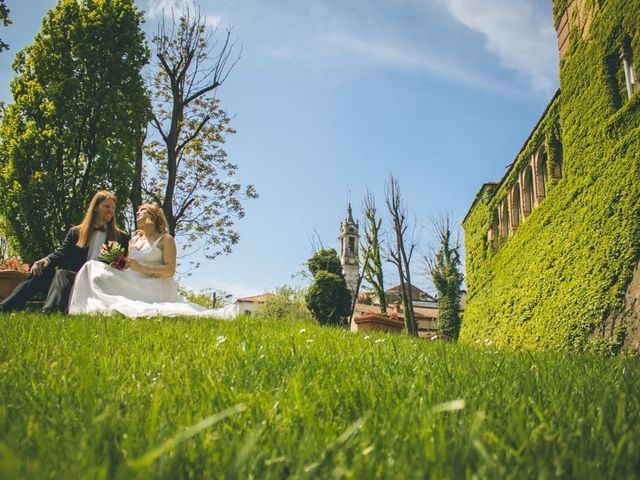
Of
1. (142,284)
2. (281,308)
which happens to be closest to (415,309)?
(281,308)

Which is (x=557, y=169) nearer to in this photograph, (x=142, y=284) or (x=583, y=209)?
(x=583, y=209)

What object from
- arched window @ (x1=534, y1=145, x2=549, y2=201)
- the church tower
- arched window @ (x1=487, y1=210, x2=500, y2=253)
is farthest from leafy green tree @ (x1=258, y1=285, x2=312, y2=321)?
the church tower

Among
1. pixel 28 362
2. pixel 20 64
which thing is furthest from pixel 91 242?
pixel 20 64

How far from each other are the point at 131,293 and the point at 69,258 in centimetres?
129

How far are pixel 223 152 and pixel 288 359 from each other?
2066 cm

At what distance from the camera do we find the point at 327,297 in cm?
1881

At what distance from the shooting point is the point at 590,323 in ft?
20.8

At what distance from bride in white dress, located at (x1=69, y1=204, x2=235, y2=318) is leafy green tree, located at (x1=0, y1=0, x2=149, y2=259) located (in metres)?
6.18

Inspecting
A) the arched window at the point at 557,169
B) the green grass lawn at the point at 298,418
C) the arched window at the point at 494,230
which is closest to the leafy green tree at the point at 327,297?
the arched window at the point at 494,230

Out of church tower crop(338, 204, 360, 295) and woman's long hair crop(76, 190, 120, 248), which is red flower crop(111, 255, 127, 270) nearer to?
woman's long hair crop(76, 190, 120, 248)

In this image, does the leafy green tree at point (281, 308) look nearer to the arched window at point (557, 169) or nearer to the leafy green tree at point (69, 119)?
the leafy green tree at point (69, 119)

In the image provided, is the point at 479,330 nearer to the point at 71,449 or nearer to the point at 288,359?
the point at 288,359

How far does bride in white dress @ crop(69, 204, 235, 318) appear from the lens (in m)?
6.15

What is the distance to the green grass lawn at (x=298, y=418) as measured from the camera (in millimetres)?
936
